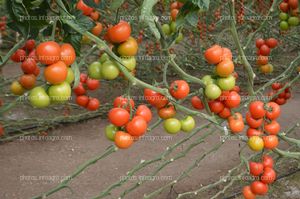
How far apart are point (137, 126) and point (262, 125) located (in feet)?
2.07

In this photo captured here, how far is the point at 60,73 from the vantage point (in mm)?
960

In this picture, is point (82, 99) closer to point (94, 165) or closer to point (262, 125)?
point (262, 125)

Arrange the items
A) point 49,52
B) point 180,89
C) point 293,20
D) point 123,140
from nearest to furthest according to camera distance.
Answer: point 49,52 < point 123,140 < point 180,89 < point 293,20

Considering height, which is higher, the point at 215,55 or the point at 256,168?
the point at 215,55

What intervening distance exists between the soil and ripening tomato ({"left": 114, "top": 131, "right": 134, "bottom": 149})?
1971 millimetres

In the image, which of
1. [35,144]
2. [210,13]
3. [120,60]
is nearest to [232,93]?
[120,60]

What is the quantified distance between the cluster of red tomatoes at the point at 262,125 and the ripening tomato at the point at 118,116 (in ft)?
1.78

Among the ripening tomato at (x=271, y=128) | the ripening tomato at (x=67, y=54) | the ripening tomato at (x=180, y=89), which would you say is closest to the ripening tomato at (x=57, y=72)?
the ripening tomato at (x=67, y=54)

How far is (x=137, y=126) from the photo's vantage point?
1154 mm

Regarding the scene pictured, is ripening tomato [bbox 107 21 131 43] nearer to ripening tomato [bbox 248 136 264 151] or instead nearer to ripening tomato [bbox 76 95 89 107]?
ripening tomato [bbox 76 95 89 107]

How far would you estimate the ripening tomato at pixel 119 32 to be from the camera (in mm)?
1038

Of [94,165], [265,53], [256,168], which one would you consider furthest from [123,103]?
[94,165]

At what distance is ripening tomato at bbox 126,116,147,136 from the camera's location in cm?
116

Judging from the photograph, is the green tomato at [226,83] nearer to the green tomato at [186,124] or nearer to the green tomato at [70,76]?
the green tomato at [186,124]
